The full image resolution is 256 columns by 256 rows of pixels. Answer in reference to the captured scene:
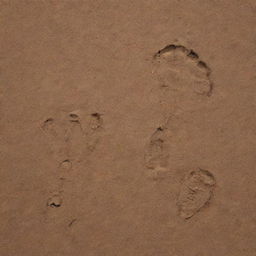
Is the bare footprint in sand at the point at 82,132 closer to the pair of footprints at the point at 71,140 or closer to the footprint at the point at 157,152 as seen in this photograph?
the pair of footprints at the point at 71,140

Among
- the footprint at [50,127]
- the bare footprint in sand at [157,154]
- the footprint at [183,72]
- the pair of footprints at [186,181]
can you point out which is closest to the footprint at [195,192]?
the pair of footprints at [186,181]

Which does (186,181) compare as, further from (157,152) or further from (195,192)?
(157,152)

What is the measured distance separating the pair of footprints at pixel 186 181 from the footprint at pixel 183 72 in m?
A: 0.22

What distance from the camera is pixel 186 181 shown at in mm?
1605

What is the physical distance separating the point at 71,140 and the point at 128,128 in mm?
263

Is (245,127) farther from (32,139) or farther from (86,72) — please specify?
(32,139)

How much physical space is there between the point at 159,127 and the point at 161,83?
20 centimetres

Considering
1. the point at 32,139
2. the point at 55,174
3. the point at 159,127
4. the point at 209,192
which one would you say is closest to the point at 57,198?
the point at 55,174

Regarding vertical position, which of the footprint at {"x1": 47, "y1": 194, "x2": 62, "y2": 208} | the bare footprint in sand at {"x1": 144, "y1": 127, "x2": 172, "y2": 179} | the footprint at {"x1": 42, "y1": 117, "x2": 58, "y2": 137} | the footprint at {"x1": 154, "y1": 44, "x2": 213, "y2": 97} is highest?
the footprint at {"x1": 154, "y1": 44, "x2": 213, "y2": 97}

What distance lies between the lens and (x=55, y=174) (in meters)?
1.65

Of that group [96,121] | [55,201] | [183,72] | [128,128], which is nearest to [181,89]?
[183,72]

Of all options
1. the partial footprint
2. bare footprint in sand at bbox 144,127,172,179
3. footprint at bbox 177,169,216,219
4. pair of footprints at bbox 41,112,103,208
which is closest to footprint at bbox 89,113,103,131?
pair of footprints at bbox 41,112,103,208

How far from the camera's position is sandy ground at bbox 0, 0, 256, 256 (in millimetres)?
1608

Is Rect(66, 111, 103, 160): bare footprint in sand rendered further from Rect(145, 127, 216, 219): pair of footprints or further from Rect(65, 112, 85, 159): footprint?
Rect(145, 127, 216, 219): pair of footprints
